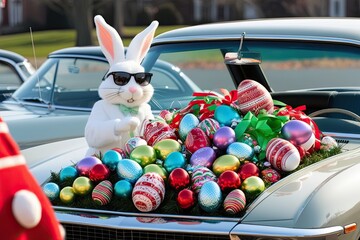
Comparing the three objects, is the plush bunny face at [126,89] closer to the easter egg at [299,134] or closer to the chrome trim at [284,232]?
the easter egg at [299,134]

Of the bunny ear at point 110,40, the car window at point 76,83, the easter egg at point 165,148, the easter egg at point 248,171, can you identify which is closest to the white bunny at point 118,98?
the bunny ear at point 110,40

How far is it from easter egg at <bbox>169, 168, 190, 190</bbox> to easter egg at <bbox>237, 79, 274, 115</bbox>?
679 mm

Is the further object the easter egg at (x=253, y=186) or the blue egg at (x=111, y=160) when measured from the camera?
the blue egg at (x=111, y=160)

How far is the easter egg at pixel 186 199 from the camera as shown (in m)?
3.85

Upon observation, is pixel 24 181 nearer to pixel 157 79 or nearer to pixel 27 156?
pixel 27 156

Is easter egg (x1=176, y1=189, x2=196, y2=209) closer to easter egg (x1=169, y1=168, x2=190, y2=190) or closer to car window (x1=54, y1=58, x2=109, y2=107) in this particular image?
easter egg (x1=169, y1=168, x2=190, y2=190)

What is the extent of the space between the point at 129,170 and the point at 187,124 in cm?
50

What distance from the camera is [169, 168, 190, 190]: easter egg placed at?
157 inches

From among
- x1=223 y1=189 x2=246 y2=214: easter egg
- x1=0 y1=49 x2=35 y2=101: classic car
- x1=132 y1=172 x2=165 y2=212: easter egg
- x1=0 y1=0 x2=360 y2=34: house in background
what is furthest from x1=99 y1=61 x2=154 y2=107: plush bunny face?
x1=0 y1=0 x2=360 y2=34: house in background

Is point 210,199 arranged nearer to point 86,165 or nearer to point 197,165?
point 197,165

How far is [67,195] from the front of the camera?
411 cm

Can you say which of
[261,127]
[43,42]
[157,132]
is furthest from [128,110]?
[43,42]

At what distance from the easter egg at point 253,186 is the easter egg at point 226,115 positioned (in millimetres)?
598

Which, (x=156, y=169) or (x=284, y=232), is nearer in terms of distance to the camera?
(x=284, y=232)
